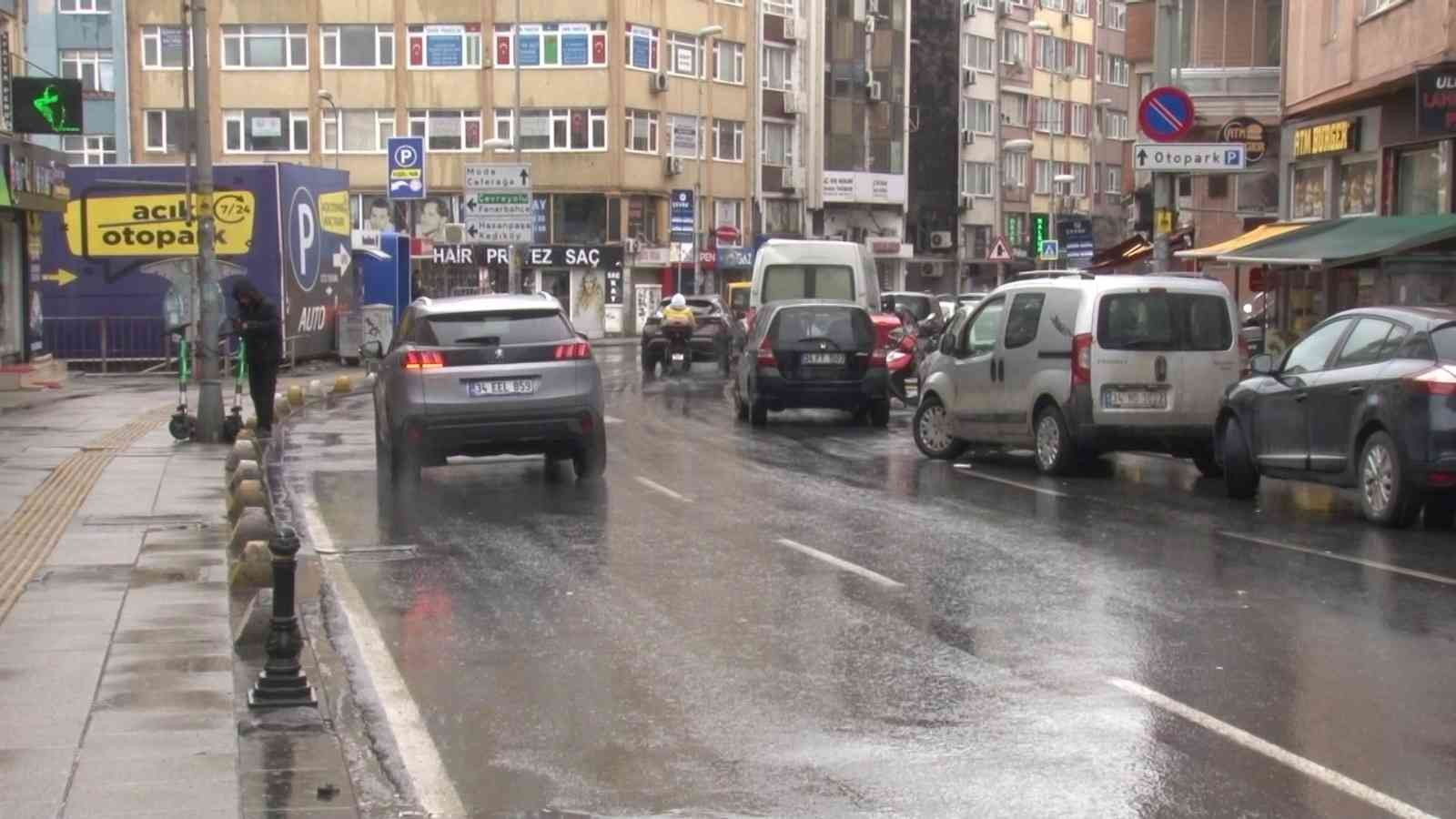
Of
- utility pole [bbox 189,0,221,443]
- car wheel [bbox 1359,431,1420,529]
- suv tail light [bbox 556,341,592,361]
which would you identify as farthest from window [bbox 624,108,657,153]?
car wheel [bbox 1359,431,1420,529]

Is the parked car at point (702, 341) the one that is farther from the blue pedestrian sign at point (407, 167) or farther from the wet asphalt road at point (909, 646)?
the wet asphalt road at point (909, 646)

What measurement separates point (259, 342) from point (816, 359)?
6939mm

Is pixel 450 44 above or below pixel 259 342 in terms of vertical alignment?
above

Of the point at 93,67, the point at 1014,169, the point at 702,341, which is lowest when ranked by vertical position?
the point at 702,341

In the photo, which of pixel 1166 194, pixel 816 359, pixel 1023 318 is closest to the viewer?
pixel 1023 318

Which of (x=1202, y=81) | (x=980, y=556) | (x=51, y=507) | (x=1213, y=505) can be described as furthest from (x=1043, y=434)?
(x=1202, y=81)

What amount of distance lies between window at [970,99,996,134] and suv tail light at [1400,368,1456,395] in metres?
80.9

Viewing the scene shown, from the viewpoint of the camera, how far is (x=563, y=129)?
69.4 meters

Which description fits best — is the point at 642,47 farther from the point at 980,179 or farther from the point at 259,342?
the point at 259,342

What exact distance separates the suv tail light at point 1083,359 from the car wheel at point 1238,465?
157cm

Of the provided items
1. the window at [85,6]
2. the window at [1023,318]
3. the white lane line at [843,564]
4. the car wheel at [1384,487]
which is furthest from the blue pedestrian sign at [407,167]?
the car wheel at [1384,487]

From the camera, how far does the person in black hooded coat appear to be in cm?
2255

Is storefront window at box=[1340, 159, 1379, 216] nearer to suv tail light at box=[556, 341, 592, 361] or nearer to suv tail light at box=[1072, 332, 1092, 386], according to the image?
suv tail light at box=[1072, 332, 1092, 386]

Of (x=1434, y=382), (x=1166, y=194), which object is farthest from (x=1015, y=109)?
(x=1434, y=382)
